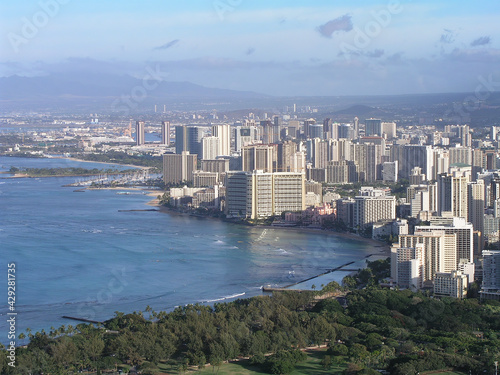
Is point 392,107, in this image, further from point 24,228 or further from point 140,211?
point 24,228

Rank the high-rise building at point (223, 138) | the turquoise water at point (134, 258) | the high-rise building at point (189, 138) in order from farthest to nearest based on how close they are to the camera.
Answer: the high-rise building at point (189, 138), the high-rise building at point (223, 138), the turquoise water at point (134, 258)

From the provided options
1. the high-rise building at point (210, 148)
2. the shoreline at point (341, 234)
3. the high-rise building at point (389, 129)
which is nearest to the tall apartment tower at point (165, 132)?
the high-rise building at point (389, 129)

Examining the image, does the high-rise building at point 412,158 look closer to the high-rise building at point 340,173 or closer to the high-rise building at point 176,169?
the high-rise building at point 340,173

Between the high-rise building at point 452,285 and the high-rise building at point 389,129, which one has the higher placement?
the high-rise building at point 389,129

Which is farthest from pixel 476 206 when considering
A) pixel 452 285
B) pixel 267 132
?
pixel 267 132

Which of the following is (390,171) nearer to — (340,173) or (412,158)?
(412,158)

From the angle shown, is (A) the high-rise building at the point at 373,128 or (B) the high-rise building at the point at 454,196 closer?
(B) the high-rise building at the point at 454,196

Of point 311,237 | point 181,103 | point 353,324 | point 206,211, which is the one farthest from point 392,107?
point 353,324
